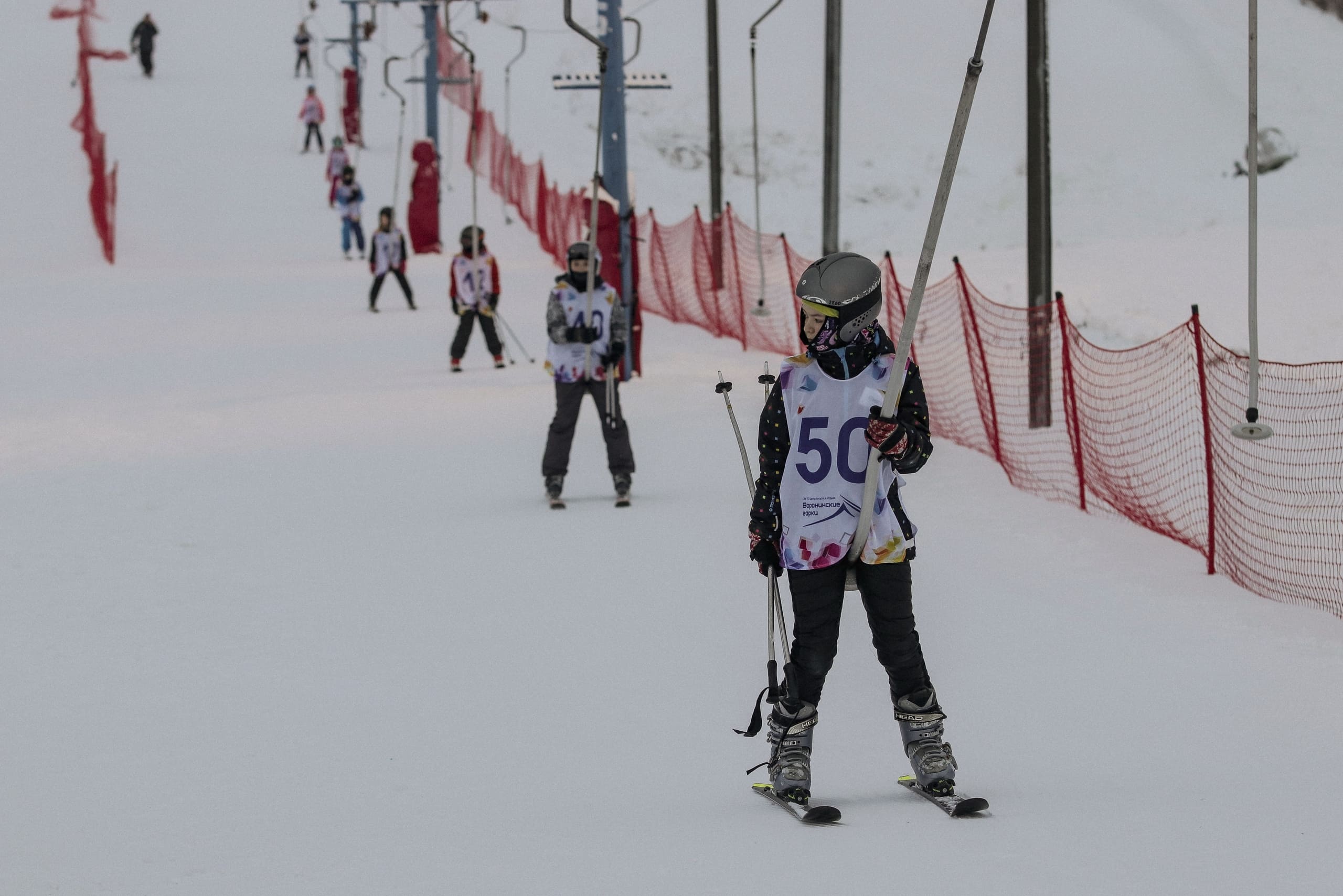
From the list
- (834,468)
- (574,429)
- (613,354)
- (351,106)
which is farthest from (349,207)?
(834,468)

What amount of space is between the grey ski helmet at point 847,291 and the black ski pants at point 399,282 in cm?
1923

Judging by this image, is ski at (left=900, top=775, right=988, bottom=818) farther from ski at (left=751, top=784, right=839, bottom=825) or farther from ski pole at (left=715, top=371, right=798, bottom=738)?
ski pole at (left=715, top=371, right=798, bottom=738)

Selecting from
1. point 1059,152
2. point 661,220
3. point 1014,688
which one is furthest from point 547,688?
point 1059,152

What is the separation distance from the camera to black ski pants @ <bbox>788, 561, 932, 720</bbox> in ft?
17.3

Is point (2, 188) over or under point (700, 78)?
under

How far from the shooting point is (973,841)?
196 inches

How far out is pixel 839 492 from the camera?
5.21 meters

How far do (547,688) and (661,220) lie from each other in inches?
1782

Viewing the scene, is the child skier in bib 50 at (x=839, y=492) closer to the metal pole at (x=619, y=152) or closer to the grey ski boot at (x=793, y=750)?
the grey ski boot at (x=793, y=750)

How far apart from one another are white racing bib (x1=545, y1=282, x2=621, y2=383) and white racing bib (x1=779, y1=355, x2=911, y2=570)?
5.94 metres

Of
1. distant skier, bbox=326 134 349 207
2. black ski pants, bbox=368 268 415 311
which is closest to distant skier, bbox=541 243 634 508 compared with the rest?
black ski pants, bbox=368 268 415 311

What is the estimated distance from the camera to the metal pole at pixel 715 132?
80.0 feet

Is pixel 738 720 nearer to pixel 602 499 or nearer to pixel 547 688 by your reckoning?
pixel 547 688

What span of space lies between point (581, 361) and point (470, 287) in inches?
294
